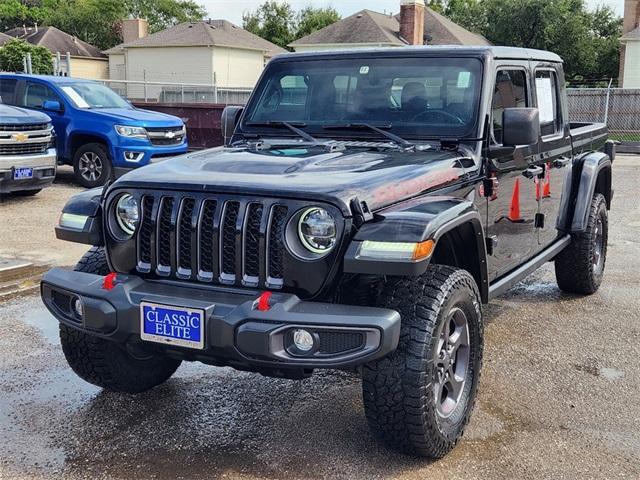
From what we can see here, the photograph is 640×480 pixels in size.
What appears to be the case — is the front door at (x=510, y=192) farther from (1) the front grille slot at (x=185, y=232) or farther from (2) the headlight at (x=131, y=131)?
(2) the headlight at (x=131, y=131)

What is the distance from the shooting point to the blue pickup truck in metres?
12.1

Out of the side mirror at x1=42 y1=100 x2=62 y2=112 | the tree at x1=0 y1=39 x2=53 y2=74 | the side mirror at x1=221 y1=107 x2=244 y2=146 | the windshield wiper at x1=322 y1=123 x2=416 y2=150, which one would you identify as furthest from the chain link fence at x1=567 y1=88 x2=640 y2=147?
the tree at x1=0 y1=39 x2=53 y2=74

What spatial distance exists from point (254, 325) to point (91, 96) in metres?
10.7

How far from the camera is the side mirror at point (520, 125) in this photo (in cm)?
425

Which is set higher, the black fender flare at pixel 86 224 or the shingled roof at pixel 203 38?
the shingled roof at pixel 203 38

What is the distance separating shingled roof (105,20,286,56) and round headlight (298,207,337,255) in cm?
4127

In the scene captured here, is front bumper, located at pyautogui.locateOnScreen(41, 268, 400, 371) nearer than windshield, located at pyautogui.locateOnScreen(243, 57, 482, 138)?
Yes

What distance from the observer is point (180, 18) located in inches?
3009

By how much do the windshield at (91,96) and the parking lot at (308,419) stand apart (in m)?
7.42

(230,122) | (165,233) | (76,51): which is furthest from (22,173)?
(76,51)

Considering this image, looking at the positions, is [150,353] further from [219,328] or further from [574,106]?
[574,106]

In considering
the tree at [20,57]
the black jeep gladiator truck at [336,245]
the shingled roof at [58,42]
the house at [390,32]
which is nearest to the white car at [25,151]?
the black jeep gladiator truck at [336,245]

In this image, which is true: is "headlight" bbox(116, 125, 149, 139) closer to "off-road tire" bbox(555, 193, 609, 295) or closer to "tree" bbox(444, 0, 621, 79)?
"off-road tire" bbox(555, 193, 609, 295)

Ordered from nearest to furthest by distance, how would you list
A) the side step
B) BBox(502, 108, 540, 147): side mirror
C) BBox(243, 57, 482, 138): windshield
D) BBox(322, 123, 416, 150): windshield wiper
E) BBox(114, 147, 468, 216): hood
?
BBox(114, 147, 468, 216): hood → BBox(502, 108, 540, 147): side mirror → BBox(322, 123, 416, 150): windshield wiper → BBox(243, 57, 482, 138): windshield → the side step
